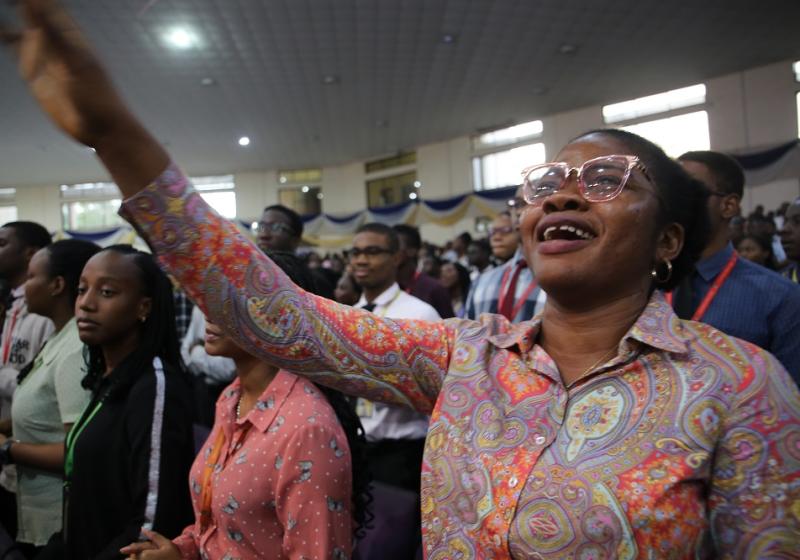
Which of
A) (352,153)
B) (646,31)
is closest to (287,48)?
(646,31)

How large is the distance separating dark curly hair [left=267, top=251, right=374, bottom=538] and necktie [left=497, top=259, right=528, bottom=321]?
1.37m

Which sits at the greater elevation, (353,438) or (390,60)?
(390,60)

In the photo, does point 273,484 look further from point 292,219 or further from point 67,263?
point 292,219

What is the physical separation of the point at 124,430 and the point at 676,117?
11.4 m

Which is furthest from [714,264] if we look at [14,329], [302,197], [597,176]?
[302,197]

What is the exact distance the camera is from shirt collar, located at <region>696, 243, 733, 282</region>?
1.96 meters

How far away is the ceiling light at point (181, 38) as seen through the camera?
7.53 m

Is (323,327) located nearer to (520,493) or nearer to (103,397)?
(520,493)

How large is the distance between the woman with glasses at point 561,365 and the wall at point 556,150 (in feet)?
30.2

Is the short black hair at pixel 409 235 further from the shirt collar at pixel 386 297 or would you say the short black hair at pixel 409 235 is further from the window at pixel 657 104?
the window at pixel 657 104

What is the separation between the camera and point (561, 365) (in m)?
1.02

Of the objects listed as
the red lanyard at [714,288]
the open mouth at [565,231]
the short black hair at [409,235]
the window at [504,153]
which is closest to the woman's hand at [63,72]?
the open mouth at [565,231]

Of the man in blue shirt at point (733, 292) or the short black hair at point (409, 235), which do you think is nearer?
the man in blue shirt at point (733, 292)

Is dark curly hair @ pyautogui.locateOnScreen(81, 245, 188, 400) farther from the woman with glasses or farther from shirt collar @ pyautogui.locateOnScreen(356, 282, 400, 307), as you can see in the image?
shirt collar @ pyautogui.locateOnScreen(356, 282, 400, 307)
